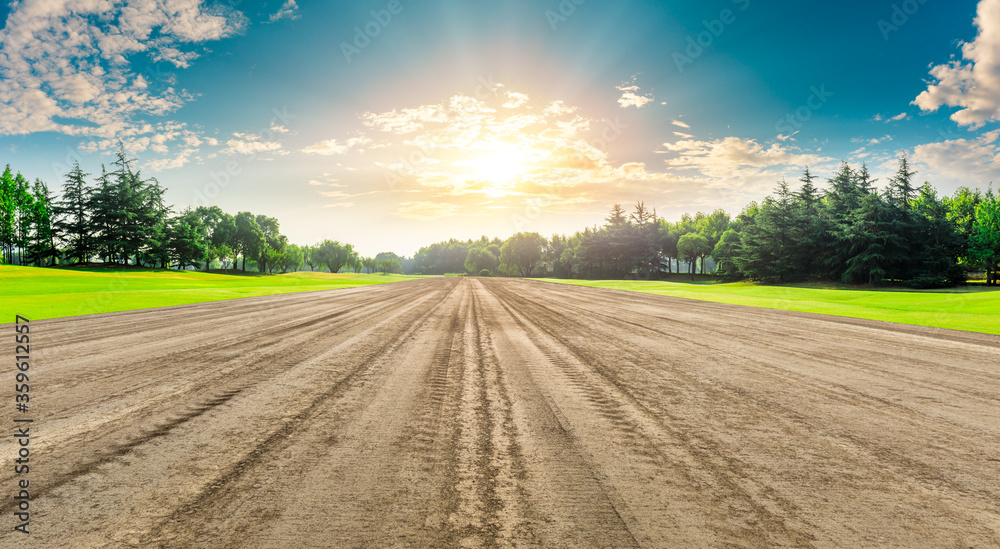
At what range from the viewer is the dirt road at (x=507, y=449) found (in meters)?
2.34

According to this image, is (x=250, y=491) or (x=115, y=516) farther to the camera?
(x=250, y=491)

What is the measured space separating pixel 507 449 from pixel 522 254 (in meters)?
108

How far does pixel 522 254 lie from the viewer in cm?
11081

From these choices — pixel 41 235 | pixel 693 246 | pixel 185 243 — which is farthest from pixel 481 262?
pixel 41 235

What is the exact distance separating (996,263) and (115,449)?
255 ft

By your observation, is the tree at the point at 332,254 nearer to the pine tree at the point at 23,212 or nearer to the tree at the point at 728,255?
the pine tree at the point at 23,212

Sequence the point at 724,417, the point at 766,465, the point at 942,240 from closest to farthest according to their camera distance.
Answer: the point at 766,465 → the point at 724,417 → the point at 942,240

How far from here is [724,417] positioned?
4258 millimetres

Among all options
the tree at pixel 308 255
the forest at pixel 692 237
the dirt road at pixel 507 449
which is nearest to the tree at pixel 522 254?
the forest at pixel 692 237

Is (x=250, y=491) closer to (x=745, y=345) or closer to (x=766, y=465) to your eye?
(x=766, y=465)

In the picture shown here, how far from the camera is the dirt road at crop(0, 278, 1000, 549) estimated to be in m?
2.34

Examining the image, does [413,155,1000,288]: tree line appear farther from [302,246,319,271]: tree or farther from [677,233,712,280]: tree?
[302,246,319,271]: tree

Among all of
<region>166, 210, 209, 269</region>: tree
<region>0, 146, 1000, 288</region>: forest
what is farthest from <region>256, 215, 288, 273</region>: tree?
<region>166, 210, 209, 269</region>: tree

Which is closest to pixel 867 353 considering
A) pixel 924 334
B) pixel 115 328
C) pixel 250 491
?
pixel 924 334
